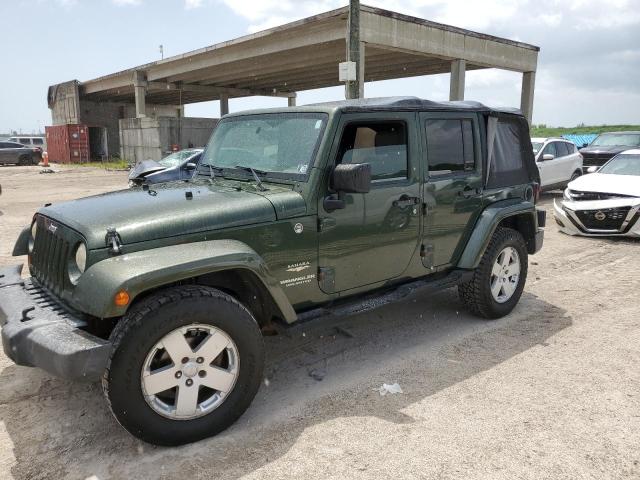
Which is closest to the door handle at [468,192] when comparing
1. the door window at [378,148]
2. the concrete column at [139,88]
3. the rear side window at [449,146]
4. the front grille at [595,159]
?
the rear side window at [449,146]

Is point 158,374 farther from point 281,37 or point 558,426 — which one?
point 281,37

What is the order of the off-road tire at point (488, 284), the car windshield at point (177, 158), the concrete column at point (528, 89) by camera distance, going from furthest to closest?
the concrete column at point (528, 89)
the car windshield at point (177, 158)
the off-road tire at point (488, 284)

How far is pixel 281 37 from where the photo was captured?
1858 cm

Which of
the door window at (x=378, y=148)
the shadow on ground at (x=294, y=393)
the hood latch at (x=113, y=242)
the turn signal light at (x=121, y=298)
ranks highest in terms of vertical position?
the door window at (x=378, y=148)

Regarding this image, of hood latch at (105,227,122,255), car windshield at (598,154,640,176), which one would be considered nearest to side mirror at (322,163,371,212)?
hood latch at (105,227,122,255)

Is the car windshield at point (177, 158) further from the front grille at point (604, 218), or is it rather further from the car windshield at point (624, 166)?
the car windshield at point (624, 166)

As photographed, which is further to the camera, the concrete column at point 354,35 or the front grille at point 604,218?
the concrete column at point 354,35

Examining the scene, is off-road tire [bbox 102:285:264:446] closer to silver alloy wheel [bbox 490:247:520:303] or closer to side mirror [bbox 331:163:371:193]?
side mirror [bbox 331:163:371:193]

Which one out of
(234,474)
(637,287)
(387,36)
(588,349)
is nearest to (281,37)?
(387,36)

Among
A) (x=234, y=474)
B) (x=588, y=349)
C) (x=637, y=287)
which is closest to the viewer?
(x=234, y=474)

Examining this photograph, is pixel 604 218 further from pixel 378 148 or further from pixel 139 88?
pixel 139 88

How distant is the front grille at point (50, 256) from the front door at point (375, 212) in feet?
5.11

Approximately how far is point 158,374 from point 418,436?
1499 mm

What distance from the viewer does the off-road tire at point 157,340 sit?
2.63 meters
